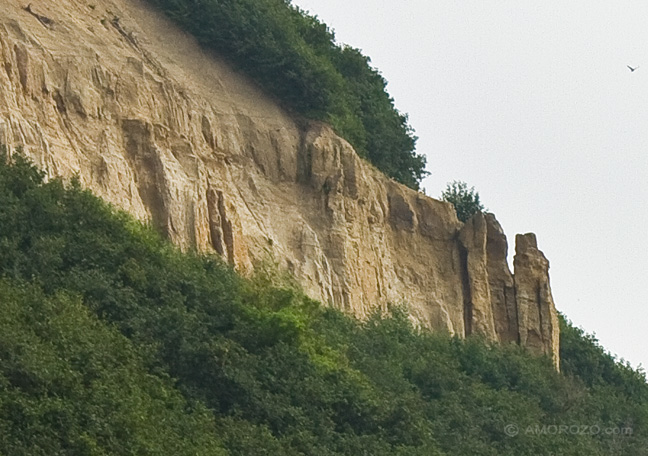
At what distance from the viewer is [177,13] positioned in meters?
54.6

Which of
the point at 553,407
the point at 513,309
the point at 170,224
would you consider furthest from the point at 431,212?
the point at 170,224

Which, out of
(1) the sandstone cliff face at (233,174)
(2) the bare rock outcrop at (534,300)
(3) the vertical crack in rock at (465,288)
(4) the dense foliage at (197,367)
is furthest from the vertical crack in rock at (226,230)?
(2) the bare rock outcrop at (534,300)

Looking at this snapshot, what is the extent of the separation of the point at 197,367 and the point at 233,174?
9.68 m

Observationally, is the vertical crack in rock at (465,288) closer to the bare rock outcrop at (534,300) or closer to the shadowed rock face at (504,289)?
the shadowed rock face at (504,289)

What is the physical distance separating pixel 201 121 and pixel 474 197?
1406 cm

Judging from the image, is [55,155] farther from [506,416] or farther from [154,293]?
[506,416]

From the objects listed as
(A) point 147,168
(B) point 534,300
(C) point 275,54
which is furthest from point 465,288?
(A) point 147,168

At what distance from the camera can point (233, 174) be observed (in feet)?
168

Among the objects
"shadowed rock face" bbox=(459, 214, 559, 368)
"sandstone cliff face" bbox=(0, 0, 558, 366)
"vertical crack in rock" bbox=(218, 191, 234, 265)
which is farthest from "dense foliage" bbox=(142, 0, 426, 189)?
"vertical crack in rock" bbox=(218, 191, 234, 265)

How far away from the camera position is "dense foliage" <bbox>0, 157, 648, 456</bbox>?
123 ft

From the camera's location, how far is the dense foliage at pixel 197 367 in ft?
123

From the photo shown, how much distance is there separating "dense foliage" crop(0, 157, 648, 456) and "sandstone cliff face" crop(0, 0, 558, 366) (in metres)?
1.43

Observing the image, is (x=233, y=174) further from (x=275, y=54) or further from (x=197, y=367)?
(x=197, y=367)

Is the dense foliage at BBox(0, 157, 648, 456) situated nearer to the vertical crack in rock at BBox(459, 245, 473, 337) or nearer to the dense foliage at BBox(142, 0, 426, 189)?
the vertical crack in rock at BBox(459, 245, 473, 337)
